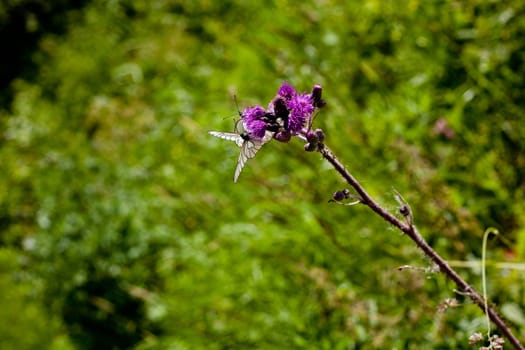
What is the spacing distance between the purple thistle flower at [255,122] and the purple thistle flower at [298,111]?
54mm

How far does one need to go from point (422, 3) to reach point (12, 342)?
3.15 meters

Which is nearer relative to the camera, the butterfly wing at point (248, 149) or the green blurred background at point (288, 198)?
the butterfly wing at point (248, 149)

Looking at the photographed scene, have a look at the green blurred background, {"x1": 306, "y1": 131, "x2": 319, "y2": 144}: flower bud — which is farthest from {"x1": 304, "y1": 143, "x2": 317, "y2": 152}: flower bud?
the green blurred background

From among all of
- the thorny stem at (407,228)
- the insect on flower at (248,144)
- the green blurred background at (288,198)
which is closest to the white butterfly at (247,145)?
the insect on flower at (248,144)

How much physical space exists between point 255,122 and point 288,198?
1.72 m

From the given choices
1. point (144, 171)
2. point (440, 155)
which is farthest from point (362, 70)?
point (144, 171)

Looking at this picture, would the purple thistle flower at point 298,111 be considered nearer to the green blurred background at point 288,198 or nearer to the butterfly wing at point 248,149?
the butterfly wing at point 248,149

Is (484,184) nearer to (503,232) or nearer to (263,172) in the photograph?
(503,232)

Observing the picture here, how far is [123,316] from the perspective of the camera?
145 inches

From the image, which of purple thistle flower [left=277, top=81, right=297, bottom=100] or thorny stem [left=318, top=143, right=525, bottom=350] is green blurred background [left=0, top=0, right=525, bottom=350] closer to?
thorny stem [left=318, top=143, right=525, bottom=350]

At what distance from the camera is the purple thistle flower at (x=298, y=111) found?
112cm

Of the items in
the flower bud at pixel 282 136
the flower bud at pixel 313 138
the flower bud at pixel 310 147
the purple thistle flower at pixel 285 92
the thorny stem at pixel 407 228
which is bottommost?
the thorny stem at pixel 407 228

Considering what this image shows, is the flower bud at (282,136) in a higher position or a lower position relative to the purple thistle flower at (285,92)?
lower

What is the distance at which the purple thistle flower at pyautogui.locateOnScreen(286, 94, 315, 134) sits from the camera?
3.69 ft
